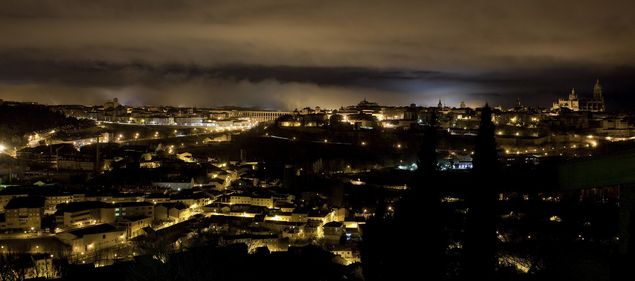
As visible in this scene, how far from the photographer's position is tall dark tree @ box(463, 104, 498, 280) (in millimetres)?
2340

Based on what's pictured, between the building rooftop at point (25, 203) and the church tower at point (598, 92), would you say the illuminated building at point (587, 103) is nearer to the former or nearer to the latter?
the church tower at point (598, 92)

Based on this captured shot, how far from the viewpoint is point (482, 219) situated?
2404 mm

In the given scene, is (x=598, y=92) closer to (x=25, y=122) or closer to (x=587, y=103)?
(x=587, y=103)

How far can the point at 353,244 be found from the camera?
13242 mm

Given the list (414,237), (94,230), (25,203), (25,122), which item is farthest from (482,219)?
(25,122)

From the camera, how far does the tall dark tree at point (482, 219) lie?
2.34m

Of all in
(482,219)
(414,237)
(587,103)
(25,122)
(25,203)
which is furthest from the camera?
(587,103)

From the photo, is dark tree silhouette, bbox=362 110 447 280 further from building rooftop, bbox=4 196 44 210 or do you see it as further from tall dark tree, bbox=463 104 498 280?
building rooftop, bbox=4 196 44 210

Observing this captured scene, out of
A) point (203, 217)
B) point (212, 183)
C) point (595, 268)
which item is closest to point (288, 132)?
point (212, 183)

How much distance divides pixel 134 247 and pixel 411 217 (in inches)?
491

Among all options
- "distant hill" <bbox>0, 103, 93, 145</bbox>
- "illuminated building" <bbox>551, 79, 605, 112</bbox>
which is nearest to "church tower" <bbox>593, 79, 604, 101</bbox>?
"illuminated building" <bbox>551, 79, 605, 112</bbox>

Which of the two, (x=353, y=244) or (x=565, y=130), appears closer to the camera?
(x=353, y=244)

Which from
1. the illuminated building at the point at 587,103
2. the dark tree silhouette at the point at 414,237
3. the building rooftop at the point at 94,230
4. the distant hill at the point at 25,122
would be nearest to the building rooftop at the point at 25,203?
the building rooftop at the point at 94,230

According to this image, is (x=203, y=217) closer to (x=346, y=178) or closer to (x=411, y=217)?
(x=346, y=178)
